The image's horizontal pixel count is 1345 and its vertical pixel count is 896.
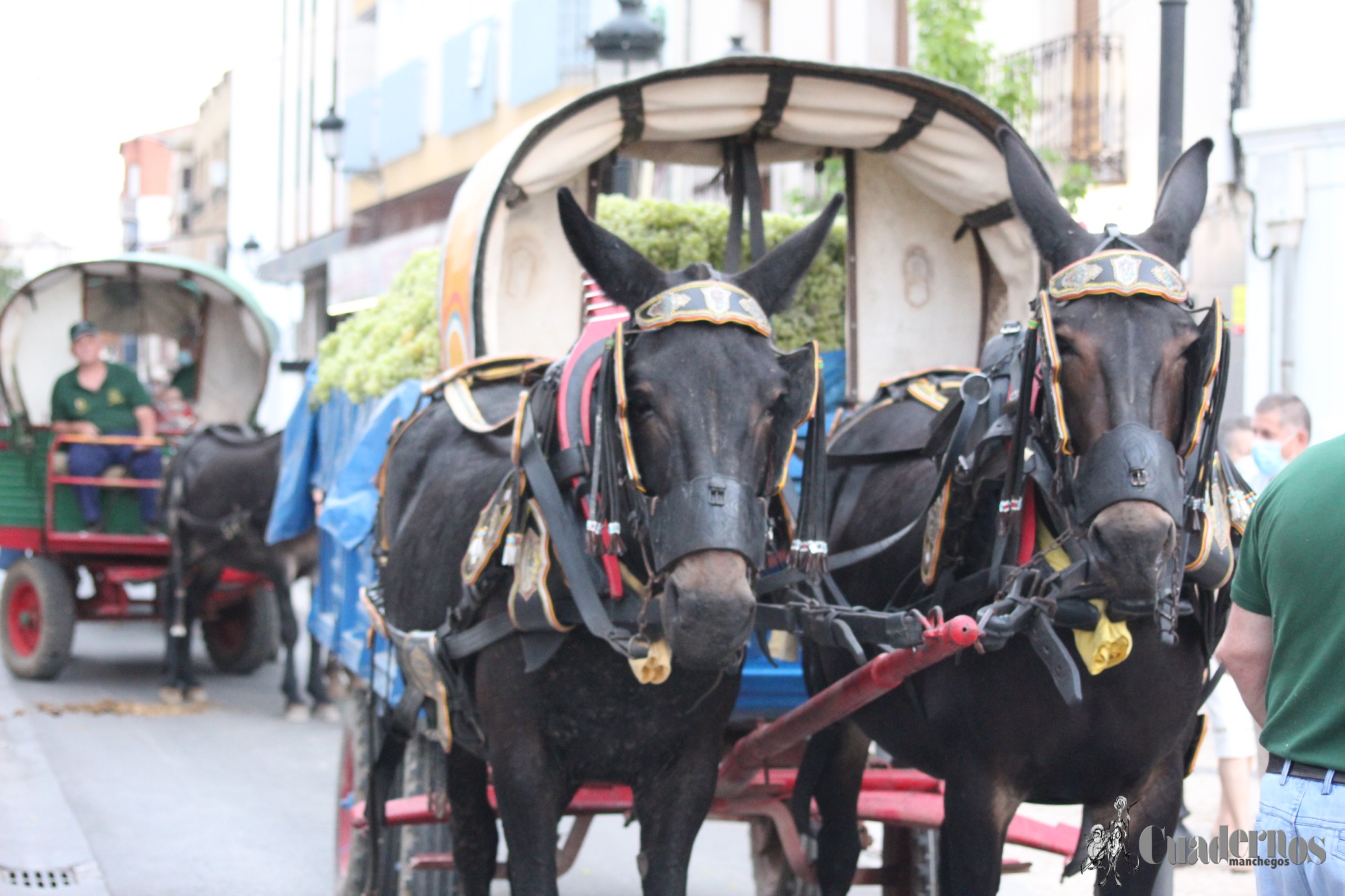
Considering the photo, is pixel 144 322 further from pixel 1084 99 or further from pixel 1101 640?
pixel 1101 640

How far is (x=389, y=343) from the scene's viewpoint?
6.51m

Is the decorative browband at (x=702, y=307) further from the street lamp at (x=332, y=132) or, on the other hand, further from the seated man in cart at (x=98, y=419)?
the street lamp at (x=332, y=132)

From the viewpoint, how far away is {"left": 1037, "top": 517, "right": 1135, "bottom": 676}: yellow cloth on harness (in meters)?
3.36

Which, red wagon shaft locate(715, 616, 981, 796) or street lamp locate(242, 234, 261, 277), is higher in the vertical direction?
street lamp locate(242, 234, 261, 277)

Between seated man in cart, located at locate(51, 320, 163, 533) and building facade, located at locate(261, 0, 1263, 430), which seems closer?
seated man in cart, located at locate(51, 320, 163, 533)

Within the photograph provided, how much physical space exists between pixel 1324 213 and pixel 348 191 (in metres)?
19.1

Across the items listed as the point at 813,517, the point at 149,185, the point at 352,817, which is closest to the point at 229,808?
the point at 352,817

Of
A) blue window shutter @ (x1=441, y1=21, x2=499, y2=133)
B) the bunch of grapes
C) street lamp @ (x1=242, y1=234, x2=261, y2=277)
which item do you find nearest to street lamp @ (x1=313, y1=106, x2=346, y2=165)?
blue window shutter @ (x1=441, y1=21, x2=499, y2=133)

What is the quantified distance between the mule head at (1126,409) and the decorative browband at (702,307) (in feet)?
2.21

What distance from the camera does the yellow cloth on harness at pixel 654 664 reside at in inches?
129

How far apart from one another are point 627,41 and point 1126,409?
659 centimetres

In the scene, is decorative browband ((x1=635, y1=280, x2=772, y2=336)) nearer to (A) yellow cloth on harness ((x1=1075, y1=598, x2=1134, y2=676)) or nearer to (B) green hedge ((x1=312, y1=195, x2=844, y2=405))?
(A) yellow cloth on harness ((x1=1075, y1=598, x2=1134, y2=676))

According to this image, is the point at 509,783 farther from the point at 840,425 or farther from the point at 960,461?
the point at 840,425

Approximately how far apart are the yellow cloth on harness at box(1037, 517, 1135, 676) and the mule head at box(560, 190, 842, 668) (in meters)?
0.69
